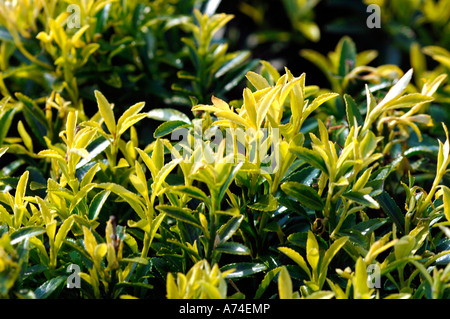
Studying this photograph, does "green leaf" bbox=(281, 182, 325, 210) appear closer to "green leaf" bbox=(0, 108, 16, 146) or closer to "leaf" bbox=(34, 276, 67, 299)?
"leaf" bbox=(34, 276, 67, 299)

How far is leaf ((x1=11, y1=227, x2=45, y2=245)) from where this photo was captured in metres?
1.18

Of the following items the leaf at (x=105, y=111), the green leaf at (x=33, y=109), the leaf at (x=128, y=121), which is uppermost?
the green leaf at (x=33, y=109)

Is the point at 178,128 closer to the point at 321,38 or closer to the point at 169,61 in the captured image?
the point at 169,61

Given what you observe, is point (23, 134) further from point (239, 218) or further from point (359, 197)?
point (359, 197)

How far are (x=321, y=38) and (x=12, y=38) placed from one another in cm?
203

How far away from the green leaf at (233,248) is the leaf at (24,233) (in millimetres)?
408

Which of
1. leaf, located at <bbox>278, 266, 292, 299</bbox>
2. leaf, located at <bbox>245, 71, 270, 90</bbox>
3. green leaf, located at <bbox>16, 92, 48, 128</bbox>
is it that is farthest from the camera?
green leaf, located at <bbox>16, 92, 48, 128</bbox>

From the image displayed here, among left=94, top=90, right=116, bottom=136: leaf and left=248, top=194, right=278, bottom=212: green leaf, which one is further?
left=94, top=90, right=116, bottom=136: leaf

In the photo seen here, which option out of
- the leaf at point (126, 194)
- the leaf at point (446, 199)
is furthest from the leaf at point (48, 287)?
the leaf at point (446, 199)

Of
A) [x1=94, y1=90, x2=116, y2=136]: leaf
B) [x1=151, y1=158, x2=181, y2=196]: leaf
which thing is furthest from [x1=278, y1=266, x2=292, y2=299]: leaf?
[x1=94, y1=90, x2=116, y2=136]: leaf

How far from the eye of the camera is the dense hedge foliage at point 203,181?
1189 mm

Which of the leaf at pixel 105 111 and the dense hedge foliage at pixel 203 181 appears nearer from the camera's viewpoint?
the dense hedge foliage at pixel 203 181

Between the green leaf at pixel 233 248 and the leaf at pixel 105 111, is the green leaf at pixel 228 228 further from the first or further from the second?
the leaf at pixel 105 111

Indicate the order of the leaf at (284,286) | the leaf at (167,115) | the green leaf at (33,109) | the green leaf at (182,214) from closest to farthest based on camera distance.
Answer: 1. the leaf at (284,286)
2. the green leaf at (182,214)
3. the leaf at (167,115)
4. the green leaf at (33,109)
